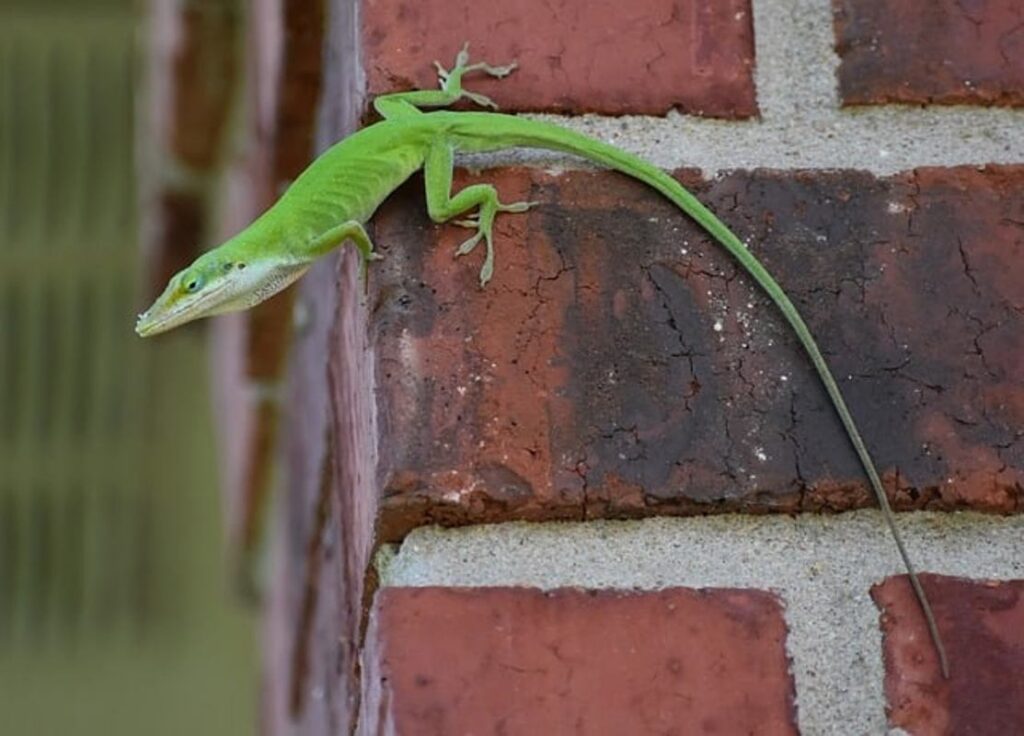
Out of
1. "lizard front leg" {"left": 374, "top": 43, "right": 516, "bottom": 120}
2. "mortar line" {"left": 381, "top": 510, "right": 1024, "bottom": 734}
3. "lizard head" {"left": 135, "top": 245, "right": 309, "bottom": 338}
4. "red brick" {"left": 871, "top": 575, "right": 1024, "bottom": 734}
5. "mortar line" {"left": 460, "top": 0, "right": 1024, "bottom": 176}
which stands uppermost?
"lizard front leg" {"left": 374, "top": 43, "right": 516, "bottom": 120}

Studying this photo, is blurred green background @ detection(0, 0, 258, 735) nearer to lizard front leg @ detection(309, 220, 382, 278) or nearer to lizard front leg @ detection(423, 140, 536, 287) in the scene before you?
lizard front leg @ detection(309, 220, 382, 278)

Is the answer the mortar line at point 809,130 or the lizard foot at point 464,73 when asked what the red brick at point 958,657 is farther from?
the lizard foot at point 464,73

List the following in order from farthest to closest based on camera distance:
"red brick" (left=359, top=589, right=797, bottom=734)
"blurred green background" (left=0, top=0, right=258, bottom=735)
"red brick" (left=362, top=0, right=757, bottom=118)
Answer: "blurred green background" (left=0, top=0, right=258, bottom=735)
"red brick" (left=362, top=0, right=757, bottom=118)
"red brick" (left=359, top=589, right=797, bottom=734)

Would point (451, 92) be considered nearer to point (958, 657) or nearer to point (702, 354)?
point (702, 354)

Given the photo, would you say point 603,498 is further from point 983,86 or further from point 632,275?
point 983,86

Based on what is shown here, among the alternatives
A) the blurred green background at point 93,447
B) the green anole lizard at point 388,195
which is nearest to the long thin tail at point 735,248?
the green anole lizard at point 388,195

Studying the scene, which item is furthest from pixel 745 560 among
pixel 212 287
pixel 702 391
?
pixel 212 287

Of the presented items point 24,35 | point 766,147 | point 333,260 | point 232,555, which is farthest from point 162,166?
point 24,35

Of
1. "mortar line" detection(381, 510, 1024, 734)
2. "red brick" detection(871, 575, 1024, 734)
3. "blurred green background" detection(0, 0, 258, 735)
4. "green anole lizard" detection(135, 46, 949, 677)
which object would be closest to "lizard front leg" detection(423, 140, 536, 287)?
"green anole lizard" detection(135, 46, 949, 677)
